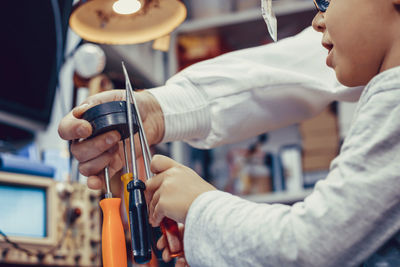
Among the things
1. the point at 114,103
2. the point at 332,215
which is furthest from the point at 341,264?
the point at 114,103

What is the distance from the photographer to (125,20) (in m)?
0.69

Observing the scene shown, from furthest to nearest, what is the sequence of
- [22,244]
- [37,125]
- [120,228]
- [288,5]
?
[288,5]
[37,125]
[22,244]
[120,228]

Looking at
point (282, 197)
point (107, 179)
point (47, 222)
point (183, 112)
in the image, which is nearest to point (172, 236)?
point (107, 179)

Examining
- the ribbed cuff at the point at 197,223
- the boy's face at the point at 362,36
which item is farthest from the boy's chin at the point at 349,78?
the ribbed cuff at the point at 197,223

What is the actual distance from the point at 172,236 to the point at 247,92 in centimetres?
35

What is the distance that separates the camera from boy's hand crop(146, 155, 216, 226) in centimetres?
51

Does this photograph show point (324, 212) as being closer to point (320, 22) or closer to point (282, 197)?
point (320, 22)

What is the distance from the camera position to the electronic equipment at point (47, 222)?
0.91 m

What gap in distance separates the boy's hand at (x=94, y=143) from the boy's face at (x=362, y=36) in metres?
0.28

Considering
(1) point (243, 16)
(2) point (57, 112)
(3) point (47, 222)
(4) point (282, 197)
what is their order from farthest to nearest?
(1) point (243, 16)
(4) point (282, 197)
(2) point (57, 112)
(3) point (47, 222)

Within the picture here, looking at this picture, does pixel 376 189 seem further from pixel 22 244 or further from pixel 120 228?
pixel 22 244

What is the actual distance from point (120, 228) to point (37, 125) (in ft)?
2.65

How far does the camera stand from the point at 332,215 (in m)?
0.43

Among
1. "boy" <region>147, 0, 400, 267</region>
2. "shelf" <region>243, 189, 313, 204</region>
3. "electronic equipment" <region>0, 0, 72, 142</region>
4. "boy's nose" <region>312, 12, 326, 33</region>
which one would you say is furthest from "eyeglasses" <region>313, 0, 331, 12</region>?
"shelf" <region>243, 189, 313, 204</region>
